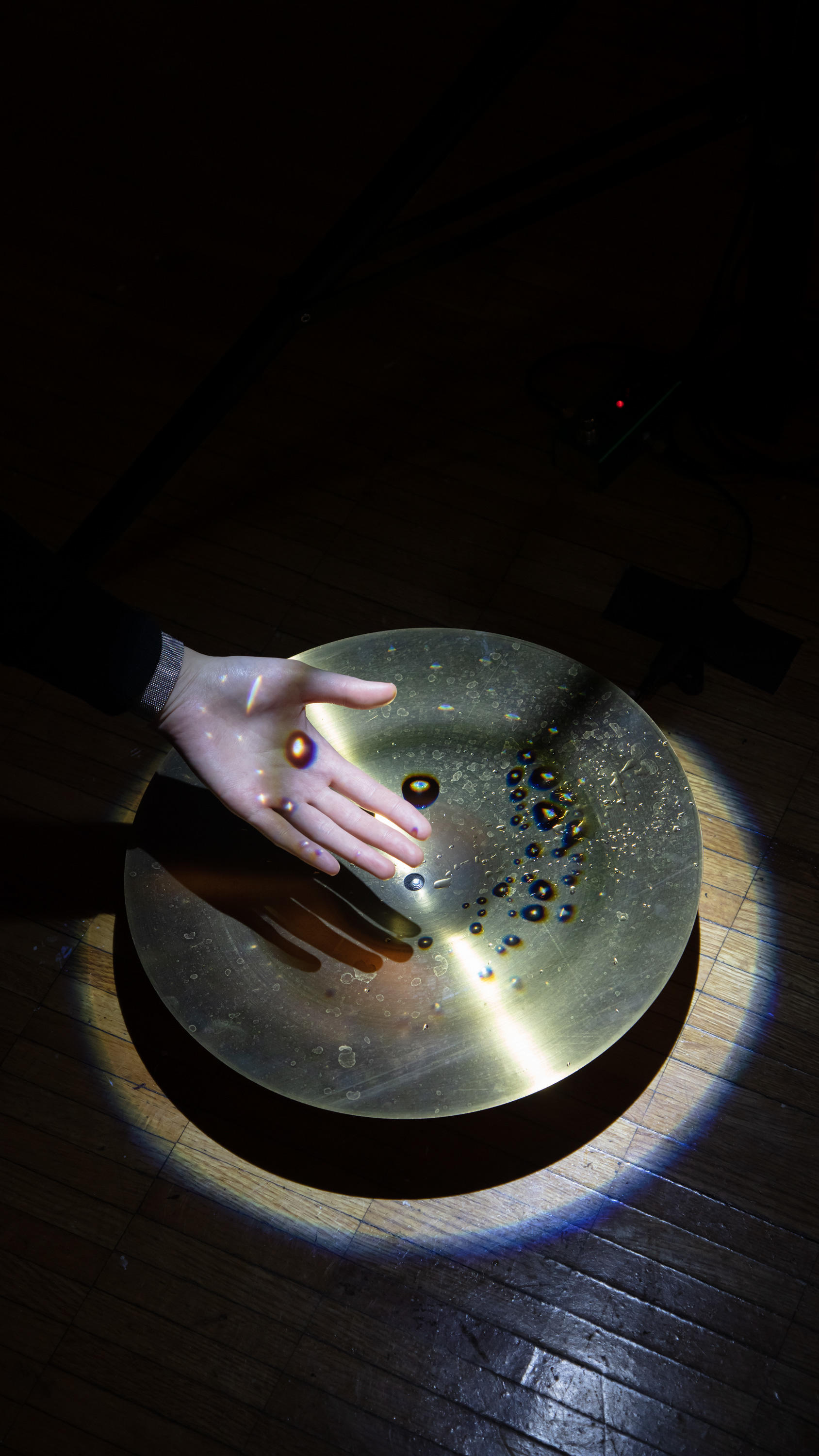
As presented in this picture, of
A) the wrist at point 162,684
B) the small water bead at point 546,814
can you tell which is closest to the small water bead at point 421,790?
the small water bead at point 546,814

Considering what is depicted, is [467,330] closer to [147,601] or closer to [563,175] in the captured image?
[563,175]

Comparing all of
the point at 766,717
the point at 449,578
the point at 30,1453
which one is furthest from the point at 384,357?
the point at 30,1453

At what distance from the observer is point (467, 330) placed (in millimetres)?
1560

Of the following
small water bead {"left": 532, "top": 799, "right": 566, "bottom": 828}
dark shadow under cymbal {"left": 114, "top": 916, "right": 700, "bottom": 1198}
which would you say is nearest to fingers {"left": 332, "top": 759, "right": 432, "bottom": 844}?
small water bead {"left": 532, "top": 799, "right": 566, "bottom": 828}

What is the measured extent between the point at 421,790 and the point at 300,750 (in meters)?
0.14

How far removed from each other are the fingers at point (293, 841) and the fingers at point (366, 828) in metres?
0.02

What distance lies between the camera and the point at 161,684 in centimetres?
98

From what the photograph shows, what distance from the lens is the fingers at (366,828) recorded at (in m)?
0.94

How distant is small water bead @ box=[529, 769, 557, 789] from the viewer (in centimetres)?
101

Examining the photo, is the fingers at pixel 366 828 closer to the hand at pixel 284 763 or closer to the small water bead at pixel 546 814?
the hand at pixel 284 763

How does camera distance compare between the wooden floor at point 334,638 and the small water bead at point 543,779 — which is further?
the small water bead at point 543,779

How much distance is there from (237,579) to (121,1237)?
0.79m

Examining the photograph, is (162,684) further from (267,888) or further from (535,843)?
(535,843)

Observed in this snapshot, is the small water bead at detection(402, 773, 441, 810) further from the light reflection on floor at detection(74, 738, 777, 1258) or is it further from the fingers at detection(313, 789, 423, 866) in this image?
the light reflection on floor at detection(74, 738, 777, 1258)
